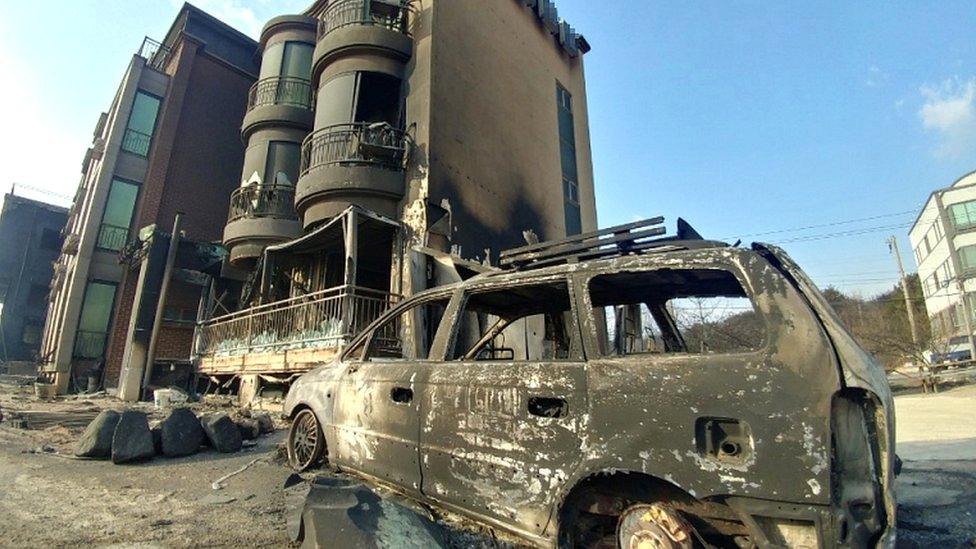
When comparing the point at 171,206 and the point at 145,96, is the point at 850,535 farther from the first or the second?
the point at 145,96

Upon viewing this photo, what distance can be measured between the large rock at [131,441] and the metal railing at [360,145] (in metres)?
7.09

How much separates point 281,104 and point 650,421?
15667 mm

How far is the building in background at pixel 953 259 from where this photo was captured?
107ft

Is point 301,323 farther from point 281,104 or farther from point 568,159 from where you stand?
point 568,159

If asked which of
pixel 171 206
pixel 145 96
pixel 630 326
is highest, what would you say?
pixel 145 96

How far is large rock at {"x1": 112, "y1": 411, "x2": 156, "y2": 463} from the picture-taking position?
5121 millimetres

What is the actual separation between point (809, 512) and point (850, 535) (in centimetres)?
17

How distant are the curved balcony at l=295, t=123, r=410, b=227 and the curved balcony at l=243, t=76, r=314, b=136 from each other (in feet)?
13.0

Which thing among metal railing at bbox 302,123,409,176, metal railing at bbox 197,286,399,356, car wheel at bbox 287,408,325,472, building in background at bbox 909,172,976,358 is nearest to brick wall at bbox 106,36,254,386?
metal railing at bbox 197,286,399,356

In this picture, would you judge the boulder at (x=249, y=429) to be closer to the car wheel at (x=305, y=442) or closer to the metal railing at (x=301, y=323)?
the metal railing at (x=301, y=323)

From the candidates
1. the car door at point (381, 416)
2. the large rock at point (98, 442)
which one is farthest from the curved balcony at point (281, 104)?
the car door at point (381, 416)

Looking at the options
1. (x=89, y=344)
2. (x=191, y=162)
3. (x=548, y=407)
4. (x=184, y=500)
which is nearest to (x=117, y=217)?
(x=191, y=162)

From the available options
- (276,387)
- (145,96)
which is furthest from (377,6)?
(145,96)

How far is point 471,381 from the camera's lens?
2.99 metres
